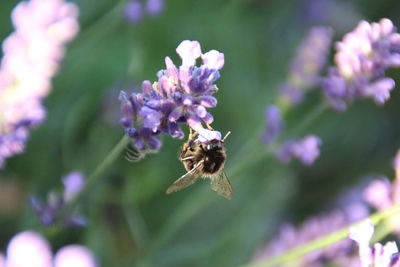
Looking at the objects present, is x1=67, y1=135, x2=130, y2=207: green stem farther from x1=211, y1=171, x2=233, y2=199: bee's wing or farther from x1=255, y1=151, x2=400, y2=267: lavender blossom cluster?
x1=255, y1=151, x2=400, y2=267: lavender blossom cluster

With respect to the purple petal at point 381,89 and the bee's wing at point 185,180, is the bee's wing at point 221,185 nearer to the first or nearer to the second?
the bee's wing at point 185,180

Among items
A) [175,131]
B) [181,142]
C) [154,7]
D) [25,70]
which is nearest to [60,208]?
[25,70]

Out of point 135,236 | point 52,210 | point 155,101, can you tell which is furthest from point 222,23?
point 155,101

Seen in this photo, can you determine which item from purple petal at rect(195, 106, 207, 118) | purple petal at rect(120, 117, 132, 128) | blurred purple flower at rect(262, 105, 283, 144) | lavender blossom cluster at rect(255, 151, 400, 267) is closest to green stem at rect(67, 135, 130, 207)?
purple petal at rect(120, 117, 132, 128)

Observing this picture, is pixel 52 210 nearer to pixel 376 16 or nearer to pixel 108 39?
pixel 108 39

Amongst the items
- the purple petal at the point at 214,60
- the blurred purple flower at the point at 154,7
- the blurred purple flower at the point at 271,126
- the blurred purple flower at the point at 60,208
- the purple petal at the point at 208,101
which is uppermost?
the blurred purple flower at the point at 154,7

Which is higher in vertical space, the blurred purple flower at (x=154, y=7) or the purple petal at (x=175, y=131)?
the blurred purple flower at (x=154, y=7)

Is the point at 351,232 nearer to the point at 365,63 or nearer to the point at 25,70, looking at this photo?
the point at 365,63

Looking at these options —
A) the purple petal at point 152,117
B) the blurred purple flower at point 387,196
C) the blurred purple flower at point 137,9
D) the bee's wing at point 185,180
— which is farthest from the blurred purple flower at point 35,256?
the blurred purple flower at point 137,9
